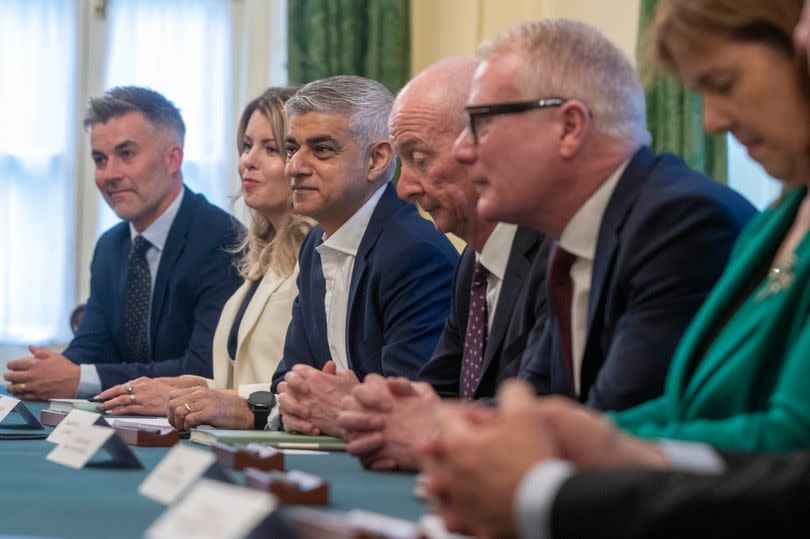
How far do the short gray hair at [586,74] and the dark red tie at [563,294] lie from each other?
249 mm

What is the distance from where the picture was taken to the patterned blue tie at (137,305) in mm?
4609

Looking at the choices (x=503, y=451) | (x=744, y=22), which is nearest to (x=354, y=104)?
(x=744, y=22)

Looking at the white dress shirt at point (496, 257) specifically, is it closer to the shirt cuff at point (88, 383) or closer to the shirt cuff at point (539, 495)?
the shirt cuff at point (539, 495)

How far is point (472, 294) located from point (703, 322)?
1039mm

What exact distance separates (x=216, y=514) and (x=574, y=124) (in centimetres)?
124

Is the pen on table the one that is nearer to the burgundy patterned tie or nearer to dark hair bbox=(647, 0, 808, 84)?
the burgundy patterned tie

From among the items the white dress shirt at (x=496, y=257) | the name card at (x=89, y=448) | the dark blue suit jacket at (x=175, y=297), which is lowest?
the dark blue suit jacket at (x=175, y=297)

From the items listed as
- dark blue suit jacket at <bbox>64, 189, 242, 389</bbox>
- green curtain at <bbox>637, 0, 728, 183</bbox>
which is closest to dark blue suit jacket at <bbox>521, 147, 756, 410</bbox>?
dark blue suit jacket at <bbox>64, 189, 242, 389</bbox>

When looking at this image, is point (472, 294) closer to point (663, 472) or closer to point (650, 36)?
point (650, 36)

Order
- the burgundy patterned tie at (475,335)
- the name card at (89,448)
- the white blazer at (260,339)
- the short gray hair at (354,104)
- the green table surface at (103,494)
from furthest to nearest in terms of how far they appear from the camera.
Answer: the white blazer at (260,339), the short gray hair at (354,104), the burgundy patterned tie at (475,335), the name card at (89,448), the green table surface at (103,494)

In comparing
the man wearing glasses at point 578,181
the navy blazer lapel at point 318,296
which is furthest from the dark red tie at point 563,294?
the navy blazer lapel at point 318,296

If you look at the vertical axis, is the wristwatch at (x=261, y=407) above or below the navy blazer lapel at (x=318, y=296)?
below

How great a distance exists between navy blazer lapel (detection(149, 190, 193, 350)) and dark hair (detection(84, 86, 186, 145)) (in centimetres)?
59

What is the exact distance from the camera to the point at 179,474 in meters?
1.58
